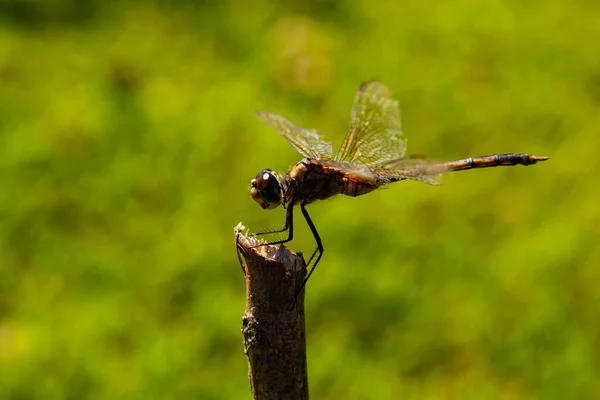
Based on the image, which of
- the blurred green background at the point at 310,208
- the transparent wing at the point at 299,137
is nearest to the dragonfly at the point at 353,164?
the transparent wing at the point at 299,137

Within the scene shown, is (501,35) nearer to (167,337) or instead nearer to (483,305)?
(483,305)

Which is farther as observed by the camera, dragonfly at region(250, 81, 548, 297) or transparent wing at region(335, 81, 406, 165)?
transparent wing at region(335, 81, 406, 165)

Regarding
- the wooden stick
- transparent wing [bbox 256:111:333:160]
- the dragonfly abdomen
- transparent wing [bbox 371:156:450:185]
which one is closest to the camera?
the wooden stick

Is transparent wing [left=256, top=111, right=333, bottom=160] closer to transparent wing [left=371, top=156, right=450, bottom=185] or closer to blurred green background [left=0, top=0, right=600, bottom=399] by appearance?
transparent wing [left=371, top=156, right=450, bottom=185]

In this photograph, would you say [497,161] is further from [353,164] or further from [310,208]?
[310,208]

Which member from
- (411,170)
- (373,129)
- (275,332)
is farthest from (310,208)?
(275,332)

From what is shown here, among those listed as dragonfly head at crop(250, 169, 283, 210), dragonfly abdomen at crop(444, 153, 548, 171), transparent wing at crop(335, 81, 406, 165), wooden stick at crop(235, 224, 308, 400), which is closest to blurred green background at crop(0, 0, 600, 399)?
dragonfly abdomen at crop(444, 153, 548, 171)

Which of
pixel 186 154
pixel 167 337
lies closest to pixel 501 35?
pixel 186 154
